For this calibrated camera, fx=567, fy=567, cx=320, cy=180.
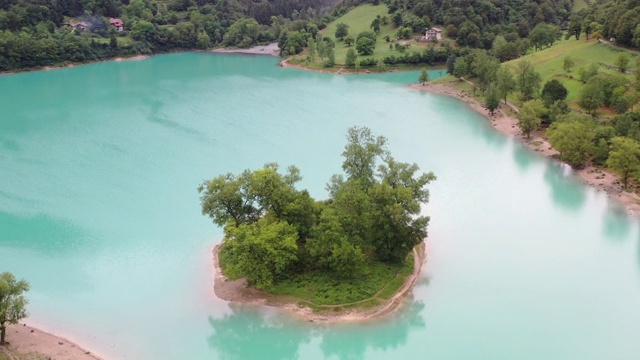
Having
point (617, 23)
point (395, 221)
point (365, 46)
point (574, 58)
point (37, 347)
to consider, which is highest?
point (617, 23)

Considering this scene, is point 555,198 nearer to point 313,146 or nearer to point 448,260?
point 448,260

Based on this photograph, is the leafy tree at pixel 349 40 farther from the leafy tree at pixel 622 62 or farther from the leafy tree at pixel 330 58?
the leafy tree at pixel 622 62

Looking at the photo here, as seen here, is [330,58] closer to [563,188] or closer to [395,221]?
[563,188]

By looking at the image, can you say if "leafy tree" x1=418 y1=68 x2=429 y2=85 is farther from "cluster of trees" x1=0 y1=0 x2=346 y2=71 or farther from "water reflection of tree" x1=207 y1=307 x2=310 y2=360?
"water reflection of tree" x1=207 y1=307 x2=310 y2=360

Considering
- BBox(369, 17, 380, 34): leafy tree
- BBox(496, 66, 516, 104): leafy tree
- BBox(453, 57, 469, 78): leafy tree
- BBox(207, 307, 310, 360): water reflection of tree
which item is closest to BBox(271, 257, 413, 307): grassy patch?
BBox(207, 307, 310, 360): water reflection of tree

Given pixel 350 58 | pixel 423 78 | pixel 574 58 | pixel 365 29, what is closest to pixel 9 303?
pixel 423 78
